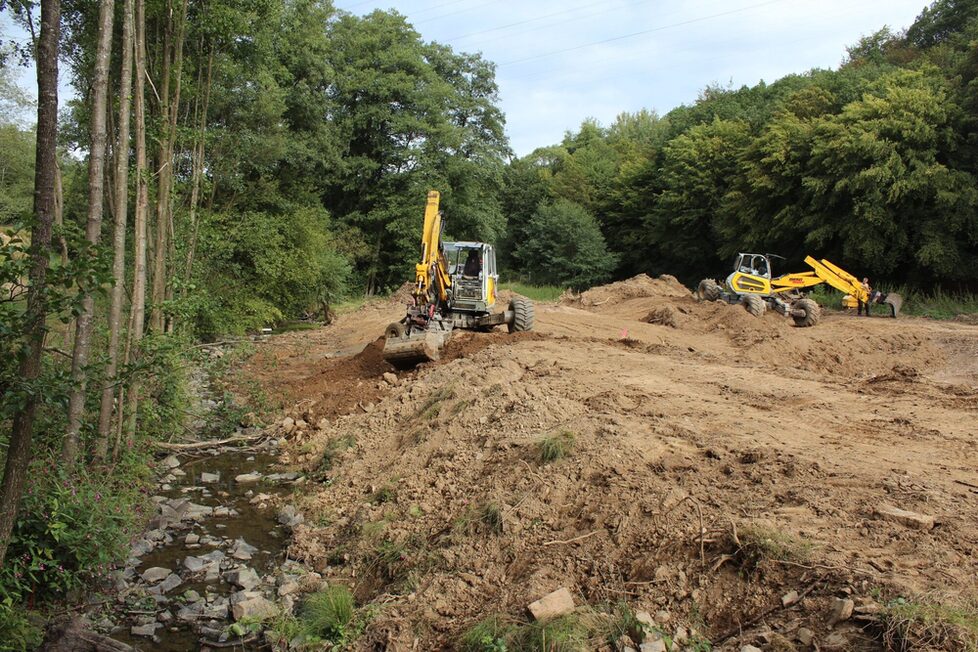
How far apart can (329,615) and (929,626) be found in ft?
14.4

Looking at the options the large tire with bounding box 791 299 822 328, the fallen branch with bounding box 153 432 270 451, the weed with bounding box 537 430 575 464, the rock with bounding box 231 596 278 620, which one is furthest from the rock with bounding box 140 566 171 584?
the large tire with bounding box 791 299 822 328

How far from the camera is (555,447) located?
24.9ft

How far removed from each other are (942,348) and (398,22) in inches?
1216

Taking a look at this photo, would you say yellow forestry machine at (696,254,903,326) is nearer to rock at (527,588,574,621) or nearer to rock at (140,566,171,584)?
rock at (527,588,574,621)

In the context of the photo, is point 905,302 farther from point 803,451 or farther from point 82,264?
point 82,264

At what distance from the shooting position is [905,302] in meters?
25.5

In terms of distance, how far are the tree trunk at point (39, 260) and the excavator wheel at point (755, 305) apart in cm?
1948

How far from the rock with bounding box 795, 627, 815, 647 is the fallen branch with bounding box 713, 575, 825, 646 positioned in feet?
0.83

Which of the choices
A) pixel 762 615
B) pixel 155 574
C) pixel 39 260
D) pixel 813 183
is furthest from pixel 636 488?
pixel 813 183

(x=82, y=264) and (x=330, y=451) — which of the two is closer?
(x=82, y=264)

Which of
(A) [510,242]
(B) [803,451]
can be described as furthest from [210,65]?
(A) [510,242]

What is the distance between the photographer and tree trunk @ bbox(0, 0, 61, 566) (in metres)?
4.86

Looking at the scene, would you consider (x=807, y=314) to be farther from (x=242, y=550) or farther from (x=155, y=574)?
(x=155, y=574)

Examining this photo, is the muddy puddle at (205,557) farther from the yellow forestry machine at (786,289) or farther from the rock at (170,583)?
the yellow forestry machine at (786,289)
